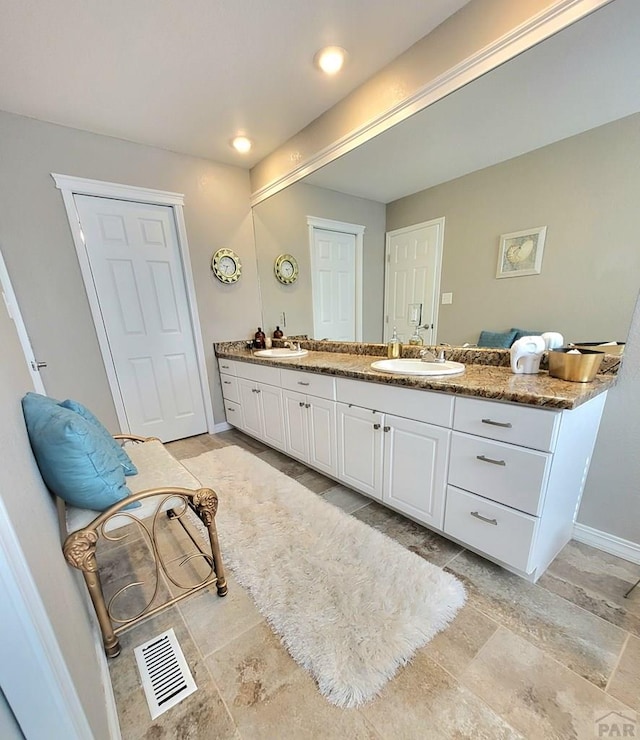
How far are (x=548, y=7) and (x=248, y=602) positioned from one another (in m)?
2.59

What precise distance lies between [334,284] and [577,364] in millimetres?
1740

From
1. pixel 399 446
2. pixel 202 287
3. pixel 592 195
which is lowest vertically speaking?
pixel 399 446

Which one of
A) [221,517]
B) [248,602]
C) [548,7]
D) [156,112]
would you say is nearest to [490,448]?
[248,602]

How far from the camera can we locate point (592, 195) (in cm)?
121

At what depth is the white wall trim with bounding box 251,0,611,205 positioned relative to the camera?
43.2 inches

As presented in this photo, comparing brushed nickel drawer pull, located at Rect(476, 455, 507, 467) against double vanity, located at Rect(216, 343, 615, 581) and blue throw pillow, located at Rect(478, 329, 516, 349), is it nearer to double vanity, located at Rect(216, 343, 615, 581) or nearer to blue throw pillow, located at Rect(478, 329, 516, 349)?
double vanity, located at Rect(216, 343, 615, 581)

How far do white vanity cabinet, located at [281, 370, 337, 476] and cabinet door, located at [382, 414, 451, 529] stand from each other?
0.42m

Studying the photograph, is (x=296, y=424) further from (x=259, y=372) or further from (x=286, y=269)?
(x=286, y=269)

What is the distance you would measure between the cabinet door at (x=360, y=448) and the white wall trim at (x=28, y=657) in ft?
4.43

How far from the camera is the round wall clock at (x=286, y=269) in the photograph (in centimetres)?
279

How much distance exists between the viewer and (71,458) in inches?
36.1

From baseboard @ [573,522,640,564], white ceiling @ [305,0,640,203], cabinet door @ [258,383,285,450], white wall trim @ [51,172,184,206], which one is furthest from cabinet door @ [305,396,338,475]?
white wall trim @ [51,172,184,206]

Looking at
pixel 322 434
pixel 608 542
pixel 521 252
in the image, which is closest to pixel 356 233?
pixel 521 252

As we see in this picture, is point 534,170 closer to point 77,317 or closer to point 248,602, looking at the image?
point 248,602
